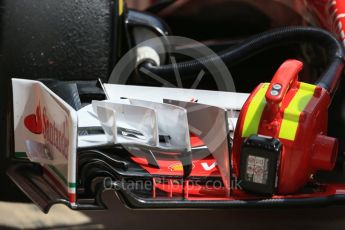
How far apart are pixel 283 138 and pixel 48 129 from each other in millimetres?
492

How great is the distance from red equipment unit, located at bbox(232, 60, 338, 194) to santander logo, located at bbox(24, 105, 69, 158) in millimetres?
348

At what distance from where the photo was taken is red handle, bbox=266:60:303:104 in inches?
47.4

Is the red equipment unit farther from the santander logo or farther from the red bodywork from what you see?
the santander logo

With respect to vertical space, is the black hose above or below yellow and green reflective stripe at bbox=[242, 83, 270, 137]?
above

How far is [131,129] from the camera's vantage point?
1283 millimetres

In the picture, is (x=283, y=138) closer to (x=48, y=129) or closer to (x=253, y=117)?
(x=253, y=117)

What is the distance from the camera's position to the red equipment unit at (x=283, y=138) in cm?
121

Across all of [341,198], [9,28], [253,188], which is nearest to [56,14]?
[9,28]

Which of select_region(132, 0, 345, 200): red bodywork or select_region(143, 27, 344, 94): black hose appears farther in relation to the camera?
select_region(143, 27, 344, 94): black hose

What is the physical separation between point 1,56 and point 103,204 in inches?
18.9

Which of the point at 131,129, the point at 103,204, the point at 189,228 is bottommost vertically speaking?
the point at 189,228

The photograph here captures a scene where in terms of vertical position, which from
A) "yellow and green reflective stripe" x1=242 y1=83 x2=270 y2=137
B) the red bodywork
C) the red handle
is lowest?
the red bodywork

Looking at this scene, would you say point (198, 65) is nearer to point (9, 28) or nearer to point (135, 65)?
point (135, 65)

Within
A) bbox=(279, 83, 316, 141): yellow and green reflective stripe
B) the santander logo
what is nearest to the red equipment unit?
bbox=(279, 83, 316, 141): yellow and green reflective stripe
